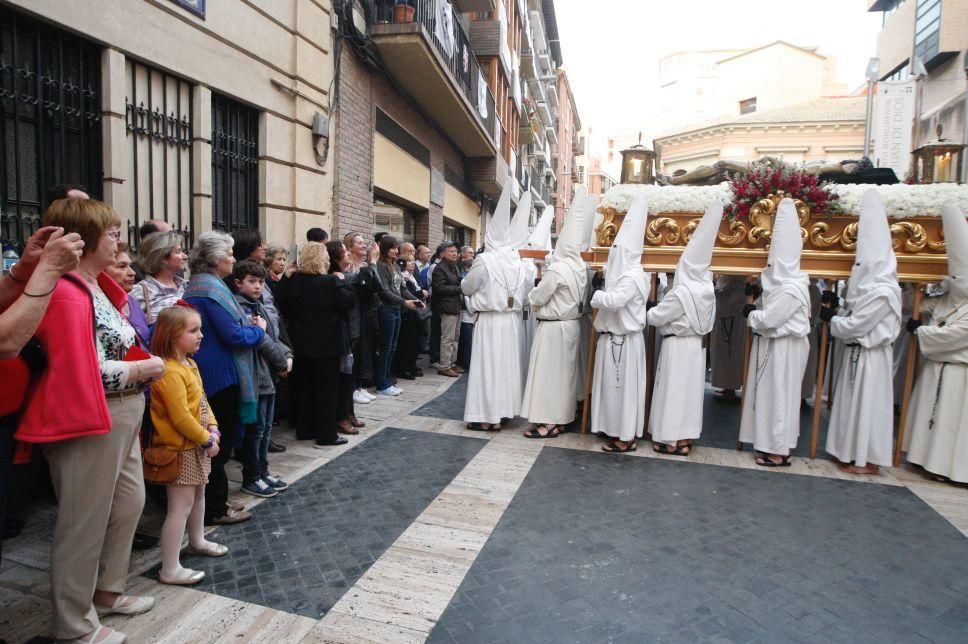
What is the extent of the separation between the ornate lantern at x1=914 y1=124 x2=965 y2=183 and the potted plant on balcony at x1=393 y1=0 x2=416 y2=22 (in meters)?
7.71

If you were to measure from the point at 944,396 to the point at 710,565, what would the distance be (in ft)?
10.7

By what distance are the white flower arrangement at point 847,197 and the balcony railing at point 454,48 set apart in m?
5.32

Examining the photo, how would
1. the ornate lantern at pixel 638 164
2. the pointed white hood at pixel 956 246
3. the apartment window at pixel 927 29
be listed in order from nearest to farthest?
the pointed white hood at pixel 956 246 < the ornate lantern at pixel 638 164 < the apartment window at pixel 927 29

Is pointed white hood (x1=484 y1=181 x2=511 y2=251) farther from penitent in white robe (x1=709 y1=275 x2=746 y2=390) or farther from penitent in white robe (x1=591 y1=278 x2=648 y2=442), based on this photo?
penitent in white robe (x1=709 y1=275 x2=746 y2=390)

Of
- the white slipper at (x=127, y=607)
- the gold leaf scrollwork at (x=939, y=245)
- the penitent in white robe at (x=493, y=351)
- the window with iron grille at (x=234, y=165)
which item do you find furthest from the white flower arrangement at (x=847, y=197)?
the white slipper at (x=127, y=607)

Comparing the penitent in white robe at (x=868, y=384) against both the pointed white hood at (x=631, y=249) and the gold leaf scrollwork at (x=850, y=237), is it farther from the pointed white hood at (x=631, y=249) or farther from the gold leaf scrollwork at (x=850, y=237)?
the pointed white hood at (x=631, y=249)

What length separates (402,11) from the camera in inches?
402

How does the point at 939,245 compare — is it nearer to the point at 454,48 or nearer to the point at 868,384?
the point at 868,384

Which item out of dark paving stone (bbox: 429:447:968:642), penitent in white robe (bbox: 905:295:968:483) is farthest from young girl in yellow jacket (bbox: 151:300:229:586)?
penitent in white robe (bbox: 905:295:968:483)

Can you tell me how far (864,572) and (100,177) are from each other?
6.53 meters

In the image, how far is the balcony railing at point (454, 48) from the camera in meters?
10.2

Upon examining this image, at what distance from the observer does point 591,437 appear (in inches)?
248

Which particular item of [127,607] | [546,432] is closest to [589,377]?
[546,432]

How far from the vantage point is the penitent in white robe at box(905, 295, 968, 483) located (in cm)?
521
